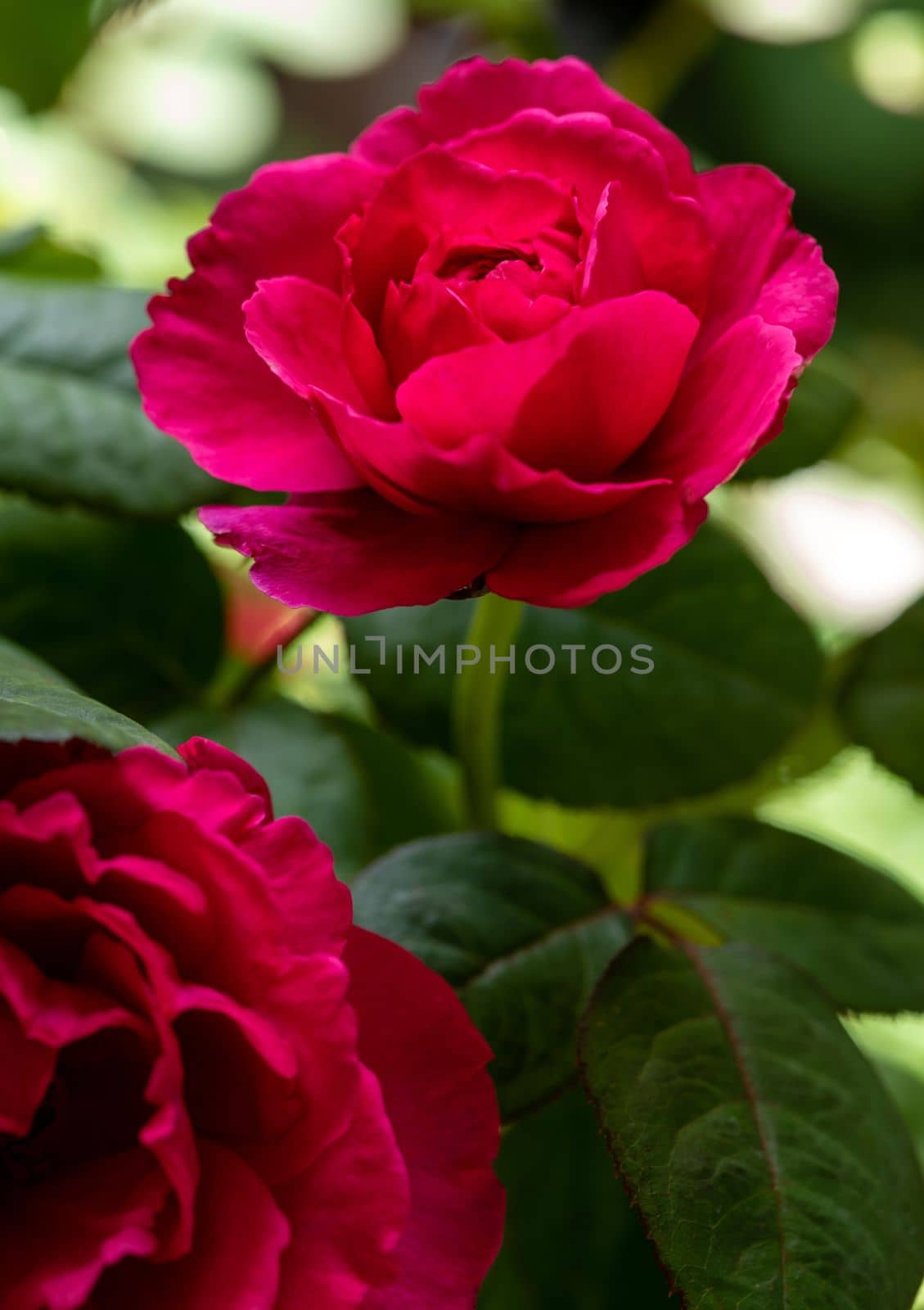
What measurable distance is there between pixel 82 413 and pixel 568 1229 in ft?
0.87

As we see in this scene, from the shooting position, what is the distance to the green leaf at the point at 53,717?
0.18 m

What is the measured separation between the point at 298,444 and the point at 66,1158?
0.13m

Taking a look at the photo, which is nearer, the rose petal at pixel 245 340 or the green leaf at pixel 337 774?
the rose petal at pixel 245 340

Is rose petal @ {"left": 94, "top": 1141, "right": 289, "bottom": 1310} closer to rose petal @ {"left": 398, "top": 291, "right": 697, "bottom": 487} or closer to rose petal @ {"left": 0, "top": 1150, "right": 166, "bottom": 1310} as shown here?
rose petal @ {"left": 0, "top": 1150, "right": 166, "bottom": 1310}

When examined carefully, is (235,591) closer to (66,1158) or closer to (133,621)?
(133,621)

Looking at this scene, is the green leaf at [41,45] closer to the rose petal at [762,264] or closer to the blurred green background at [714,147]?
the blurred green background at [714,147]

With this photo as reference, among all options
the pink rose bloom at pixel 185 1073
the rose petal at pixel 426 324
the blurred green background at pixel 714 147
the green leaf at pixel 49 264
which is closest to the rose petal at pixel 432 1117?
the pink rose bloom at pixel 185 1073

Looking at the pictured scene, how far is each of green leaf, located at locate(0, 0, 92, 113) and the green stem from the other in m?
0.27

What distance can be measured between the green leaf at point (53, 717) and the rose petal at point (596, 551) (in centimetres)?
7

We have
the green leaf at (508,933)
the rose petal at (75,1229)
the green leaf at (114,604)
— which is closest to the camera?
the rose petal at (75,1229)

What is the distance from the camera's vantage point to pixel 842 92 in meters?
1.35

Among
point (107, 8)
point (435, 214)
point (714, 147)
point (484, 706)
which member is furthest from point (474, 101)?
point (714, 147)

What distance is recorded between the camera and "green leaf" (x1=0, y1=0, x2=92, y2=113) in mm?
443

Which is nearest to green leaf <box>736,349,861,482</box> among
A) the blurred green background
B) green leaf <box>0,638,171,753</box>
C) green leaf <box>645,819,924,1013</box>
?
the blurred green background
